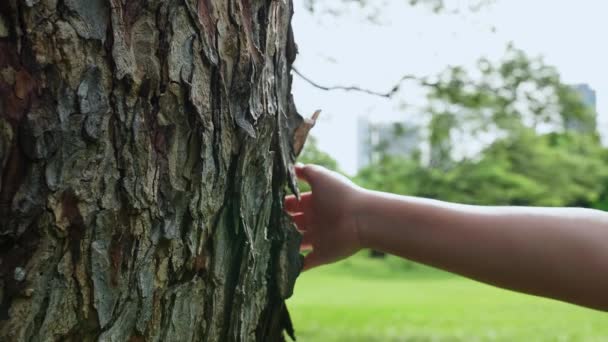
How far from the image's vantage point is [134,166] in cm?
64

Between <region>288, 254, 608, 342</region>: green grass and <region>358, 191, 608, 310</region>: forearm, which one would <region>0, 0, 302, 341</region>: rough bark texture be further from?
<region>288, 254, 608, 342</region>: green grass

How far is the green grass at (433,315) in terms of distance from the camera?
3859mm

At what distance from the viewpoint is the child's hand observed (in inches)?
38.4

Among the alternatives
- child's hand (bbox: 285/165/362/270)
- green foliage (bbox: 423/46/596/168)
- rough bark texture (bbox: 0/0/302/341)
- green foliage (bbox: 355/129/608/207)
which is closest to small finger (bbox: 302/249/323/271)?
child's hand (bbox: 285/165/362/270)

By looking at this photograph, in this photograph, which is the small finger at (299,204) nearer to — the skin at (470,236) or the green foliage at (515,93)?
the skin at (470,236)

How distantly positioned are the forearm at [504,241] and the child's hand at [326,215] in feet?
0.07

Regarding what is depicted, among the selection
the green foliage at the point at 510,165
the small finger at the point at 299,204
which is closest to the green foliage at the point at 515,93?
the green foliage at the point at 510,165

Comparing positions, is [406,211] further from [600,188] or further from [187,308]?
[600,188]

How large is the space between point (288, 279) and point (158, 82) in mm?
318

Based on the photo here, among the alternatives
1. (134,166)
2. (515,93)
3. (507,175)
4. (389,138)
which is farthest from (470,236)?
(507,175)

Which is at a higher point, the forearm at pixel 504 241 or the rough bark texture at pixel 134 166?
the rough bark texture at pixel 134 166

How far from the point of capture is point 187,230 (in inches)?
27.0

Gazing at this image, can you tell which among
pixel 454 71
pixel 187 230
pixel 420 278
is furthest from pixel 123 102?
pixel 420 278

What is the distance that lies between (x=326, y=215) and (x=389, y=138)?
582 centimetres
